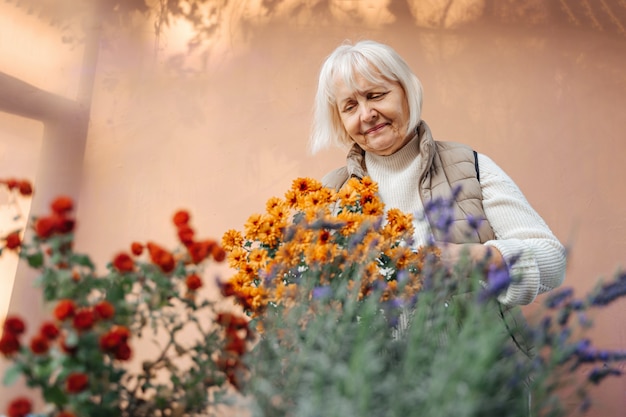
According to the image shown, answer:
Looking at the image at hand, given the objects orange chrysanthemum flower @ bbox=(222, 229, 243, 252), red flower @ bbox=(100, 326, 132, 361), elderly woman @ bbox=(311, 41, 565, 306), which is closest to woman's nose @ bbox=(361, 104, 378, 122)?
elderly woman @ bbox=(311, 41, 565, 306)

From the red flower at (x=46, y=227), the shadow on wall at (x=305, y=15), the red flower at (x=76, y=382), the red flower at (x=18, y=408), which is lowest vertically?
the red flower at (x=18, y=408)

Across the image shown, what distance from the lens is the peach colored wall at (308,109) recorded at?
246 cm

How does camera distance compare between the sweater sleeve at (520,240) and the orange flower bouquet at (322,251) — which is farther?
the sweater sleeve at (520,240)

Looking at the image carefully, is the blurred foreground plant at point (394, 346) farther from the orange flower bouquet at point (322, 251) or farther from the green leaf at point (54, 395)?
the green leaf at point (54, 395)

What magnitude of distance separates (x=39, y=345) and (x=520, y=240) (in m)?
1.13

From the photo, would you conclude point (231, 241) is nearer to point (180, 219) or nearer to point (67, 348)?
point (180, 219)

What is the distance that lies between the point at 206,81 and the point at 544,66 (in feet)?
4.84

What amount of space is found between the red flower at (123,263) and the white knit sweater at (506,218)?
0.58 metres

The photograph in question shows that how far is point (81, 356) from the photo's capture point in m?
0.74

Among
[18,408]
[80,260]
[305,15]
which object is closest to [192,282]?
[80,260]

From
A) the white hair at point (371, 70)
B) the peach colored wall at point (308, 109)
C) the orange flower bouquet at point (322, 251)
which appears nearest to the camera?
the orange flower bouquet at point (322, 251)

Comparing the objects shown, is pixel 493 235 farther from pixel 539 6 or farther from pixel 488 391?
pixel 539 6

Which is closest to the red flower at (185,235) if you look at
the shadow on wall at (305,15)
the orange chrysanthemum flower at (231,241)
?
the orange chrysanthemum flower at (231,241)

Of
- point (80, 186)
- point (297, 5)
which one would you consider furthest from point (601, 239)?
point (80, 186)
